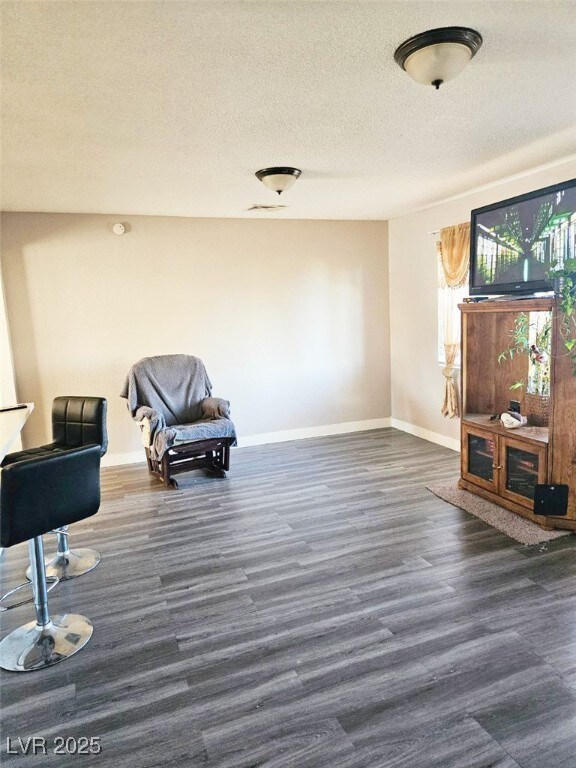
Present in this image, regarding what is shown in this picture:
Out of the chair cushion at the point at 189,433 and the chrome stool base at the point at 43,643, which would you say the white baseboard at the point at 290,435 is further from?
the chrome stool base at the point at 43,643

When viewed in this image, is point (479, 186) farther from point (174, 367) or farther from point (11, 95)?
point (11, 95)

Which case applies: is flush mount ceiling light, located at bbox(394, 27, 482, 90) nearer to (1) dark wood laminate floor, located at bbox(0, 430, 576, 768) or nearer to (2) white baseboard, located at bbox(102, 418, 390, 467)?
(1) dark wood laminate floor, located at bbox(0, 430, 576, 768)

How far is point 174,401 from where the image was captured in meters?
4.63

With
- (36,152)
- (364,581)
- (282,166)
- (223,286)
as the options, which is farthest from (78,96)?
(223,286)

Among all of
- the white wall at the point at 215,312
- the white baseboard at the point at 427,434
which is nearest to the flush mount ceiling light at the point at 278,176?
the white wall at the point at 215,312

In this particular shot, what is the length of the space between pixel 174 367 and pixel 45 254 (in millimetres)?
1576

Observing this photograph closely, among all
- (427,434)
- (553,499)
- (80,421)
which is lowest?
(427,434)

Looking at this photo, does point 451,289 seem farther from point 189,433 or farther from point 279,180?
point 189,433

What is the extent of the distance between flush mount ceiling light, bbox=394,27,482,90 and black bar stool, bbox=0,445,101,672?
204 centimetres

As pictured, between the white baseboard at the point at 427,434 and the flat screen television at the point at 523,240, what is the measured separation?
1.76m

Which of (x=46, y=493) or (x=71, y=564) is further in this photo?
(x=71, y=564)

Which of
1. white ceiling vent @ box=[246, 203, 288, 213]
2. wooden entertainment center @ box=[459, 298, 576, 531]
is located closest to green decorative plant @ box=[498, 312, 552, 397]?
wooden entertainment center @ box=[459, 298, 576, 531]

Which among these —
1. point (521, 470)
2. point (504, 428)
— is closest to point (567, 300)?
point (504, 428)

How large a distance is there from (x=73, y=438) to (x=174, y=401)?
1574 millimetres
